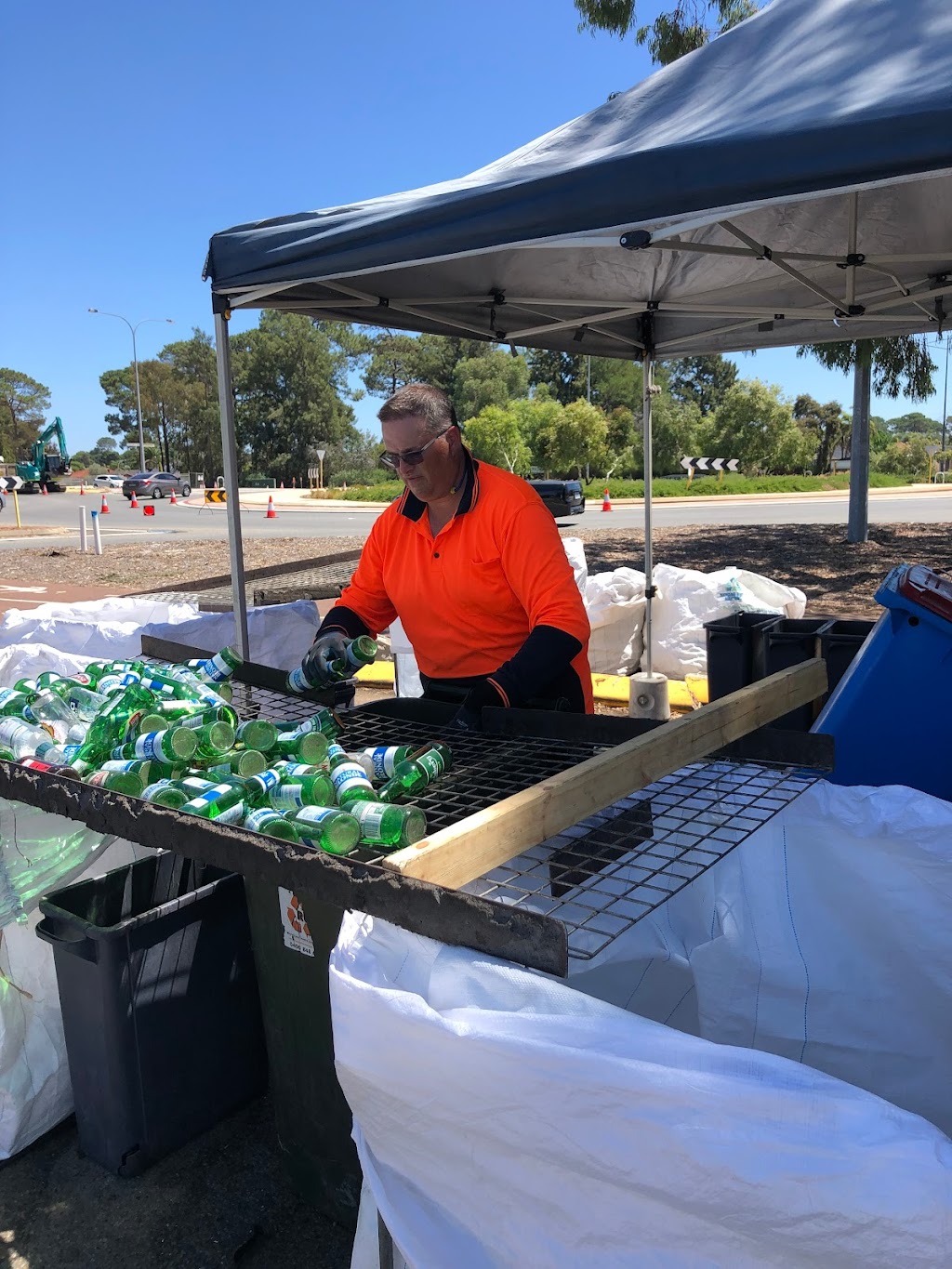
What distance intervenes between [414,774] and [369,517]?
28.0 meters

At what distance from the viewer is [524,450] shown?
134 feet

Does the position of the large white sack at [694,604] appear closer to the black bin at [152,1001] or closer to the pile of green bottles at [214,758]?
the pile of green bottles at [214,758]

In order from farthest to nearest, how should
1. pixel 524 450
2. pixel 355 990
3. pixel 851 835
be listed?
pixel 524 450 → pixel 851 835 → pixel 355 990

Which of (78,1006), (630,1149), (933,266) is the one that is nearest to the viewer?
(630,1149)

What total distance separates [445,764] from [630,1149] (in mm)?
1038

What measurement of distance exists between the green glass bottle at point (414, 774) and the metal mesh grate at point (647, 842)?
0.79 ft

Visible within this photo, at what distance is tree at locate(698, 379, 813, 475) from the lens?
152ft

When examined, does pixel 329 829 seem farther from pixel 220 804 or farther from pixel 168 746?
pixel 168 746

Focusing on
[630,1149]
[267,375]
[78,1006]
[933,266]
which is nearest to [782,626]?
[933,266]

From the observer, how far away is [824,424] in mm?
56844

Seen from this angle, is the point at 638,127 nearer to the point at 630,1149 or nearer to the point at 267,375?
the point at 630,1149

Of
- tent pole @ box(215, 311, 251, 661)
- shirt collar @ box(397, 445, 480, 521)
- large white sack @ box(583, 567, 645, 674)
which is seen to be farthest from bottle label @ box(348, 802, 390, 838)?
large white sack @ box(583, 567, 645, 674)

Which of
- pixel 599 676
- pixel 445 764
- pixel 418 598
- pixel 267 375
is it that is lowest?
pixel 599 676

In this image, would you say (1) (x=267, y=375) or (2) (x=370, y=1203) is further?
(1) (x=267, y=375)
